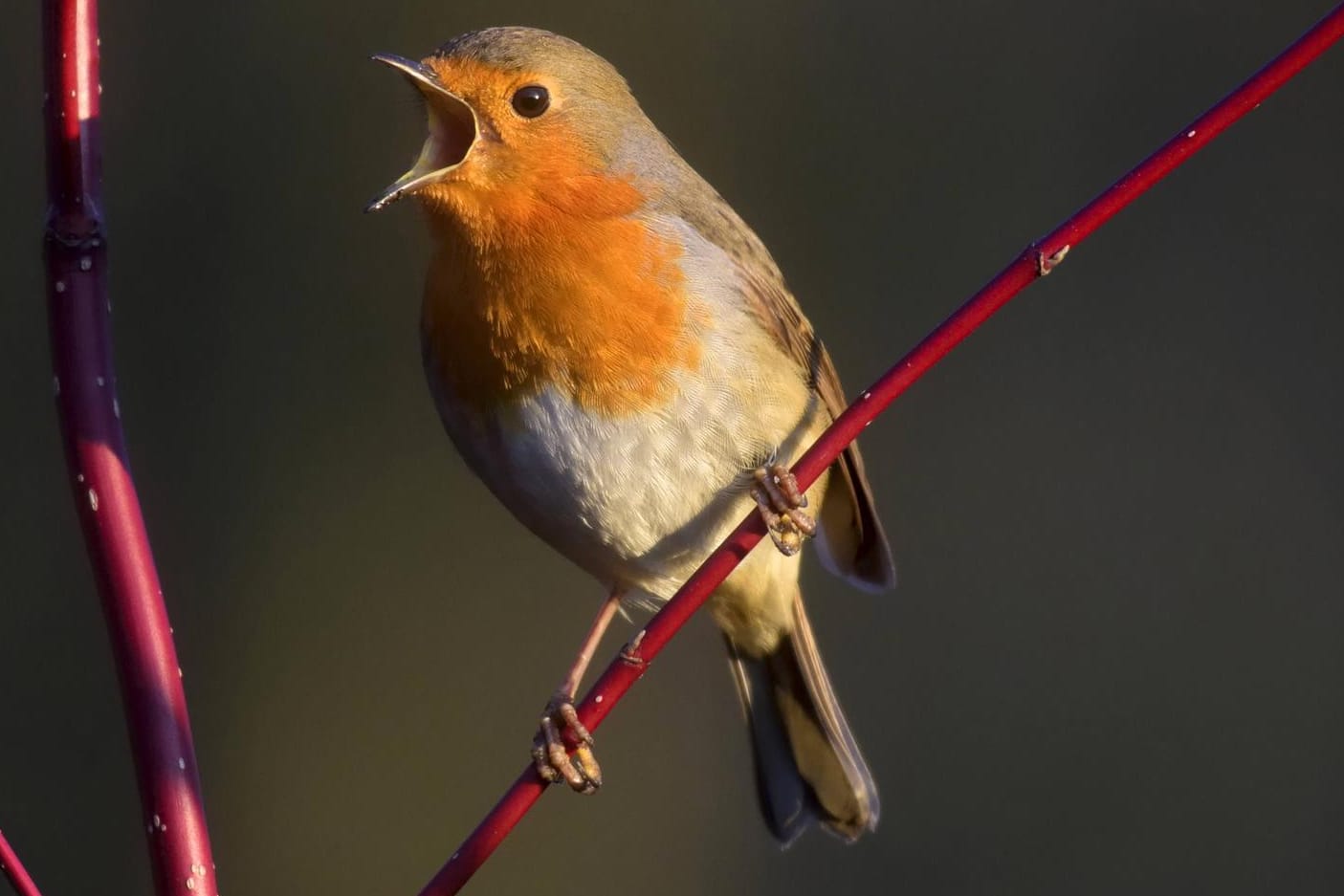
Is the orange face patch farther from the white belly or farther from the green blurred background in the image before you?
the green blurred background

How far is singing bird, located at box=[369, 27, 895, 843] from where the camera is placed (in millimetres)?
2357

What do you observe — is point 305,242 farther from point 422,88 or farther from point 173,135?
point 422,88

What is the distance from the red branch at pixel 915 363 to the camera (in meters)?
1.30

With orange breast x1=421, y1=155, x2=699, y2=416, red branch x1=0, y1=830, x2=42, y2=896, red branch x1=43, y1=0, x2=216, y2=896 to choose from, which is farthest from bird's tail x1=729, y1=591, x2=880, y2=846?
red branch x1=0, y1=830, x2=42, y2=896

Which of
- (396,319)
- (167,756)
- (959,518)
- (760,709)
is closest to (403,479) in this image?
(396,319)

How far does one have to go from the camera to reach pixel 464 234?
238cm

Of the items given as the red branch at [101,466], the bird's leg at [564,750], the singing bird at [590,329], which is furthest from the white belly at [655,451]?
the red branch at [101,466]

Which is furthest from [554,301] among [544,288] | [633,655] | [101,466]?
[101,466]

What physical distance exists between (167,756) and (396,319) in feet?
13.1

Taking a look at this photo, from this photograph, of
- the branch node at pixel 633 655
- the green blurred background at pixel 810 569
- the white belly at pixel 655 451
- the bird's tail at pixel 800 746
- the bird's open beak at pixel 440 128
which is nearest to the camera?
the branch node at pixel 633 655

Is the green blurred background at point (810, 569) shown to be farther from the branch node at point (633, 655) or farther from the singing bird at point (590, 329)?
the branch node at point (633, 655)

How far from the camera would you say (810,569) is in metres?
4.90

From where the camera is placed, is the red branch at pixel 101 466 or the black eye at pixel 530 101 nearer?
the red branch at pixel 101 466

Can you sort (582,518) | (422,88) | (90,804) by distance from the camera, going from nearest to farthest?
1. (422,88)
2. (582,518)
3. (90,804)
